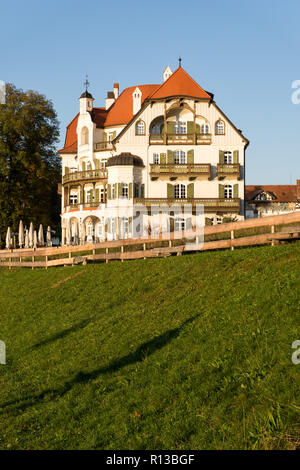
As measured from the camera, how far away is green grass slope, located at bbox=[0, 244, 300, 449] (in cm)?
829

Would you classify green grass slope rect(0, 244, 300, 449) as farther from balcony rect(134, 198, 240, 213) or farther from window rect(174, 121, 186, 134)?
window rect(174, 121, 186, 134)

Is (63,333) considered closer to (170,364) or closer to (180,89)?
(170,364)

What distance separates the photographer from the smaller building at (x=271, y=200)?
217 feet

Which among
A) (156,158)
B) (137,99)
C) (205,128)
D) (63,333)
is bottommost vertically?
(63,333)

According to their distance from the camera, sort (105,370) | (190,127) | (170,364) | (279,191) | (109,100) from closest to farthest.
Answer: (170,364) → (105,370) → (190,127) → (109,100) → (279,191)

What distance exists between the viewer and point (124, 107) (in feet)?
194

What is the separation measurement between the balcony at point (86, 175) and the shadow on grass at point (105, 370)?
4337 cm

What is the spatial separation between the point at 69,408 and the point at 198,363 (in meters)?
2.56

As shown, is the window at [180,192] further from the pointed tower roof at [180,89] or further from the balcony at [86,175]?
the pointed tower roof at [180,89]

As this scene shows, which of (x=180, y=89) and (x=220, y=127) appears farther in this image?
(x=220, y=127)

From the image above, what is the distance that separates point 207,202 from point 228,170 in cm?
375

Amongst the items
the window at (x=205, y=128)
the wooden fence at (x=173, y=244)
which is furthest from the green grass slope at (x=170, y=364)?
the window at (x=205, y=128)

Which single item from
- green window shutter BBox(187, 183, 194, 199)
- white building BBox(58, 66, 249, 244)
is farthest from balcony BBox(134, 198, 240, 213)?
green window shutter BBox(187, 183, 194, 199)

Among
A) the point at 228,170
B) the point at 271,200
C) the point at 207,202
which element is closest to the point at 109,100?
the point at 228,170
